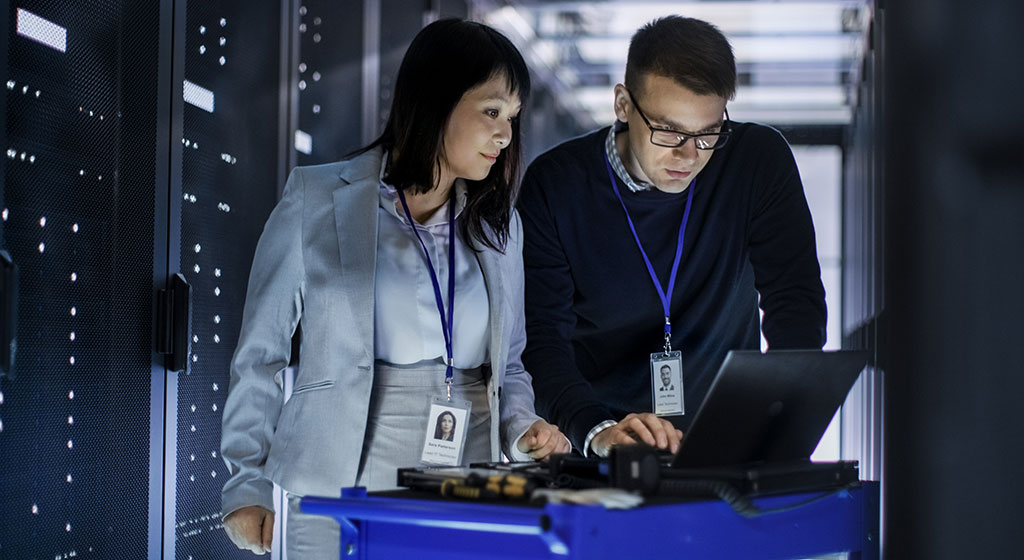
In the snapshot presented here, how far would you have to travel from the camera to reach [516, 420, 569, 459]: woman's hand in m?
1.89

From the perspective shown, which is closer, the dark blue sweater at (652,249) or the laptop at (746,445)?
the laptop at (746,445)

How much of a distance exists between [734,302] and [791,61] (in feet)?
21.8

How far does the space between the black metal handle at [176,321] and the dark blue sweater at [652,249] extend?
1.04 m

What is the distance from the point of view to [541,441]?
1888 millimetres

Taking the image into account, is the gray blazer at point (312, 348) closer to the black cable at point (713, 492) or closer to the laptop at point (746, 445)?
the laptop at point (746, 445)

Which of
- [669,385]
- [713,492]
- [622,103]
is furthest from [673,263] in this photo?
[713,492]

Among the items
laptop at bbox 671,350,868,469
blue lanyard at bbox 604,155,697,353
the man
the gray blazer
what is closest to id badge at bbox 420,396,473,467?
the gray blazer

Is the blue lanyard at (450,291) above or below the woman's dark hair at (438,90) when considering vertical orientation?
below

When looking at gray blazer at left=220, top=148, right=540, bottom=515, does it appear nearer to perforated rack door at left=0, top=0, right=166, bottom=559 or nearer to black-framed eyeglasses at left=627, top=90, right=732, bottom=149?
black-framed eyeglasses at left=627, top=90, right=732, bottom=149

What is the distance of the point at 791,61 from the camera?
8.65 meters

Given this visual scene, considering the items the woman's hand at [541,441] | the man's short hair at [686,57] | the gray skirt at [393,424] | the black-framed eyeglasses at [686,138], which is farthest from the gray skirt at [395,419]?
the man's short hair at [686,57]

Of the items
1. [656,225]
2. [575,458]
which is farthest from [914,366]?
[656,225]

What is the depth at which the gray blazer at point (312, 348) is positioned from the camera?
177 centimetres

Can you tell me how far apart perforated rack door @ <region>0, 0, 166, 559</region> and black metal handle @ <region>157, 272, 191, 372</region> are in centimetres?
6
